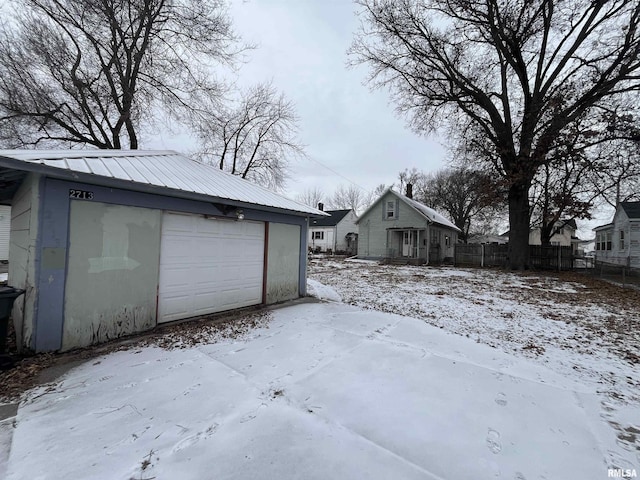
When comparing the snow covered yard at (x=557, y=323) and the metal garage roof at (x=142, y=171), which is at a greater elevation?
the metal garage roof at (x=142, y=171)

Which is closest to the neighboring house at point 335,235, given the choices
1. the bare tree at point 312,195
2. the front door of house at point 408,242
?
the front door of house at point 408,242

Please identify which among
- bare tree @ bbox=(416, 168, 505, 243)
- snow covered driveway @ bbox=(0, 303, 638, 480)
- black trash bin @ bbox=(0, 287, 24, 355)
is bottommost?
snow covered driveway @ bbox=(0, 303, 638, 480)

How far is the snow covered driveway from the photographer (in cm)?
208

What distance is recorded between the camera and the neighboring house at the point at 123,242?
3926 mm

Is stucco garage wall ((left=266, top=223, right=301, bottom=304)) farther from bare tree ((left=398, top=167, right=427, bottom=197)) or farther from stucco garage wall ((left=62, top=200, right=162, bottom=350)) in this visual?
bare tree ((left=398, top=167, right=427, bottom=197))

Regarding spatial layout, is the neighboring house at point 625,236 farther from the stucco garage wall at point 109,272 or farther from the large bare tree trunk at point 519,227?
the stucco garage wall at point 109,272

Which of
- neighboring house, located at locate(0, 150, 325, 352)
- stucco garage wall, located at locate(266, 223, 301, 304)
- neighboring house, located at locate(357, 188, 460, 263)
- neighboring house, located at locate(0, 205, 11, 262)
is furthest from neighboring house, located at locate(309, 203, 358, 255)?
neighboring house, located at locate(0, 150, 325, 352)

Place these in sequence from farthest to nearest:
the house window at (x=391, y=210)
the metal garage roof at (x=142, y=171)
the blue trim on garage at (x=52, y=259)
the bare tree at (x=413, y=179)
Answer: the bare tree at (x=413, y=179)
the house window at (x=391, y=210)
the blue trim on garage at (x=52, y=259)
the metal garage roof at (x=142, y=171)

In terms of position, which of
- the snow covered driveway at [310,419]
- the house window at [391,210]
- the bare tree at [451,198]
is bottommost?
the snow covered driveway at [310,419]

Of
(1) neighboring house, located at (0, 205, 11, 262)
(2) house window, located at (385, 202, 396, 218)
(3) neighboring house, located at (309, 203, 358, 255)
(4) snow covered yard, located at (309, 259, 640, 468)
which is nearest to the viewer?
(4) snow covered yard, located at (309, 259, 640, 468)

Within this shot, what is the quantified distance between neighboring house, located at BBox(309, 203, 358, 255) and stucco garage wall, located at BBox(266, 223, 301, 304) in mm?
25508

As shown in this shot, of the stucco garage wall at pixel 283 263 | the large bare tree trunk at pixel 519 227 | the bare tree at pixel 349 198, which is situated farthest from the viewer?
the bare tree at pixel 349 198

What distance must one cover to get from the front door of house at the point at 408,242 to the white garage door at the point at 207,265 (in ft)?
60.6

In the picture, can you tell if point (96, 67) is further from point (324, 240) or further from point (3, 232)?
point (324, 240)
